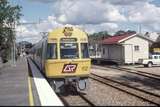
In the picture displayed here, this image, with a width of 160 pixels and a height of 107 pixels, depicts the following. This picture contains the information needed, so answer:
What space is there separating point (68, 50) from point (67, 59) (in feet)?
1.65

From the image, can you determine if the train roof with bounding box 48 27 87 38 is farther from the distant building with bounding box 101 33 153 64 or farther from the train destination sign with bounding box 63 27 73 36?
the distant building with bounding box 101 33 153 64

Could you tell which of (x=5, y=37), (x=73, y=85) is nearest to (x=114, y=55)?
(x=5, y=37)

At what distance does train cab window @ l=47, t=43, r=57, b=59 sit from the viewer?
2088 cm

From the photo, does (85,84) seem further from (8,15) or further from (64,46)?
(8,15)

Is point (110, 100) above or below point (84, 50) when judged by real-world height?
below

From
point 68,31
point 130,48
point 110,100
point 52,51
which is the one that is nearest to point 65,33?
point 68,31

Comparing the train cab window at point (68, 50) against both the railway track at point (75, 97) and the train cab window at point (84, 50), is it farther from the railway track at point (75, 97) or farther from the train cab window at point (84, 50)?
the railway track at point (75, 97)

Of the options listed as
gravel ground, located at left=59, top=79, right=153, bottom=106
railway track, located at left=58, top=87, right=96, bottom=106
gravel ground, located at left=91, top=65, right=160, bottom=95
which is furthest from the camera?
gravel ground, located at left=91, top=65, right=160, bottom=95

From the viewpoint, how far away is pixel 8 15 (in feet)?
112

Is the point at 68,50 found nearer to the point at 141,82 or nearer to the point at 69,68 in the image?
the point at 69,68

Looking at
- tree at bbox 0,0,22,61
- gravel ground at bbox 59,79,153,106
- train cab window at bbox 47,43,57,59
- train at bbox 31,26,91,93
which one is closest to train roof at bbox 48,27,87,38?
train at bbox 31,26,91,93

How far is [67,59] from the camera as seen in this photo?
20672 mm

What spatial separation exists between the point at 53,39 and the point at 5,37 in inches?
600

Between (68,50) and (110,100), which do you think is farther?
(68,50)
